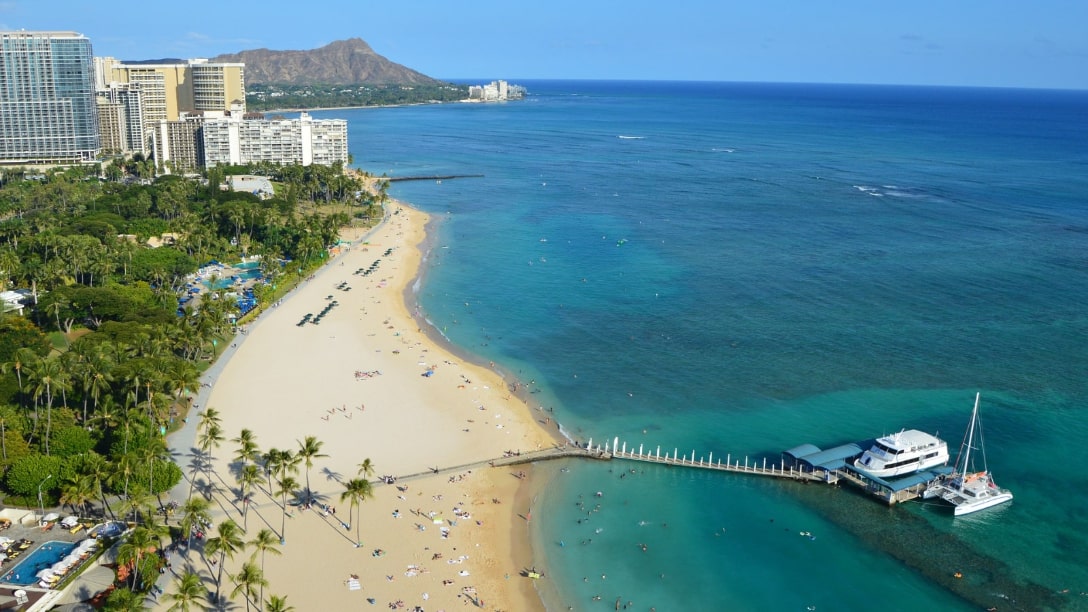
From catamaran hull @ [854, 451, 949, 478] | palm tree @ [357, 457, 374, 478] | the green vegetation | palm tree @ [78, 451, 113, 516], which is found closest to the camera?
palm tree @ [78, 451, 113, 516]

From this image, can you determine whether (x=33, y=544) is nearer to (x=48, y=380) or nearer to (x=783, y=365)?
(x=48, y=380)

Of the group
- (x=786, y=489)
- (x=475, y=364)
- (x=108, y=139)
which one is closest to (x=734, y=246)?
(x=475, y=364)

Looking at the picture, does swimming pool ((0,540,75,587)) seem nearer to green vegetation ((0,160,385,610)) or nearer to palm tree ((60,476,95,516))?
palm tree ((60,476,95,516))

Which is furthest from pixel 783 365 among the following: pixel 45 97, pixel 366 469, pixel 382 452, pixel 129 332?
pixel 45 97

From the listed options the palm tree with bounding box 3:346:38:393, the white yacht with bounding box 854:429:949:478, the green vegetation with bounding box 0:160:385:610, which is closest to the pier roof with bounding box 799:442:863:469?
the white yacht with bounding box 854:429:949:478

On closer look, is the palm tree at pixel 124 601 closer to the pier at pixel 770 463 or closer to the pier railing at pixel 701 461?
the pier at pixel 770 463

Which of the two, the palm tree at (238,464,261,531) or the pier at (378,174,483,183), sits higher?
the pier at (378,174,483,183)
